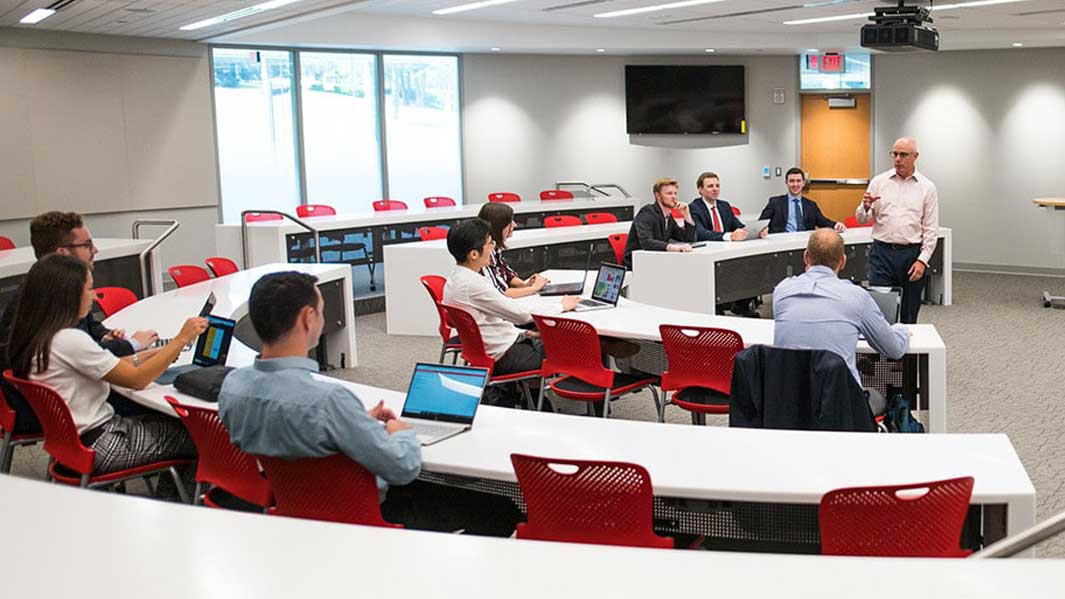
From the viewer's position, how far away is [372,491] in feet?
10.2

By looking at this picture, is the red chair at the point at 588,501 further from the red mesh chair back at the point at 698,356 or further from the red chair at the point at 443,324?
the red chair at the point at 443,324

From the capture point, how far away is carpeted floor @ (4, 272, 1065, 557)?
18.5ft

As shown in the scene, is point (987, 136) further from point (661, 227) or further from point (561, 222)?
point (661, 227)

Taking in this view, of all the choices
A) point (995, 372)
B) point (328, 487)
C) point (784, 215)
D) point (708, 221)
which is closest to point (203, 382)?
point (328, 487)

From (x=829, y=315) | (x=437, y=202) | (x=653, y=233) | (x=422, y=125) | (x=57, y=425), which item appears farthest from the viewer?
(x=422, y=125)

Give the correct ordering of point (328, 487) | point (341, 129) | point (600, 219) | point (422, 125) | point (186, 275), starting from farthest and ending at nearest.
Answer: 1. point (422, 125)
2. point (341, 129)
3. point (600, 219)
4. point (186, 275)
5. point (328, 487)

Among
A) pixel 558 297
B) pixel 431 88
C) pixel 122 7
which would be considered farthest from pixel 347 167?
pixel 558 297

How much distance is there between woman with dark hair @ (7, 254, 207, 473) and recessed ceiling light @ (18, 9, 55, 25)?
5.89m

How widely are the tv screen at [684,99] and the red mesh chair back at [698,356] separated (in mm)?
9862

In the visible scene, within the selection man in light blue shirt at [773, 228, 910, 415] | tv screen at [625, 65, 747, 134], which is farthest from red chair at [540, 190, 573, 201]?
man in light blue shirt at [773, 228, 910, 415]

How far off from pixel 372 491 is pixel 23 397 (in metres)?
2.04

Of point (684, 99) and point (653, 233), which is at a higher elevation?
point (684, 99)

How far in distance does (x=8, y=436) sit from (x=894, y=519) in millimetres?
3476

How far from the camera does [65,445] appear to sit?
13.0 ft
